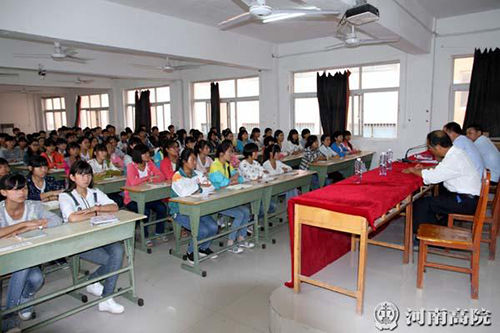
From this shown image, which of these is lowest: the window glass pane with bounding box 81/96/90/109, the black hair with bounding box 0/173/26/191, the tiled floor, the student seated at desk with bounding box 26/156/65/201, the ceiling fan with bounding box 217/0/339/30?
the tiled floor

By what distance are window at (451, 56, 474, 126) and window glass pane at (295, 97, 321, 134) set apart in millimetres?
2884

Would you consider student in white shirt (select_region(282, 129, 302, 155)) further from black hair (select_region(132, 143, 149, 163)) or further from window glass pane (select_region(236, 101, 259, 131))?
black hair (select_region(132, 143, 149, 163))

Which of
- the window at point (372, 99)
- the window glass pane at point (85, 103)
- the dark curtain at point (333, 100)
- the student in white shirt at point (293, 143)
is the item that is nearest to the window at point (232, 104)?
the window at point (372, 99)

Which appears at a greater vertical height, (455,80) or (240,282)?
(455,80)

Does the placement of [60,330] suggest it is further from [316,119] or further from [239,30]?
[316,119]

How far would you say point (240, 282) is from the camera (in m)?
3.28

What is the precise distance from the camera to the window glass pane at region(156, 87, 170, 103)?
11.6 meters

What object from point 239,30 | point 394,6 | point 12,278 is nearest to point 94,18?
point 239,30

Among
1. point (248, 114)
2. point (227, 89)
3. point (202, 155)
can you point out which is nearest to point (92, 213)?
point (202, 155)

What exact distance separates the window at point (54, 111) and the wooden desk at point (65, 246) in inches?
568

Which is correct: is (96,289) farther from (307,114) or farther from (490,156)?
(307,114)

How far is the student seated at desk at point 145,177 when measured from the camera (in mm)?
4316

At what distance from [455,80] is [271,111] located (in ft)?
13.1

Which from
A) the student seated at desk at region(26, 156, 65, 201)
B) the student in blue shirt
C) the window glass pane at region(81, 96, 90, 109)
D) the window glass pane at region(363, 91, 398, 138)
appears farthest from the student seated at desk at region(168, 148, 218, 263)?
the window glass pane at region(81, 96, 90, 109)
